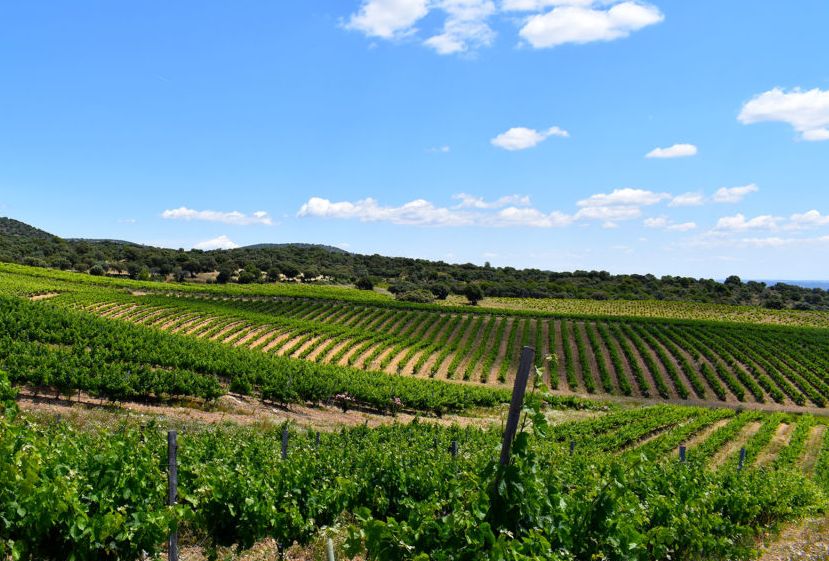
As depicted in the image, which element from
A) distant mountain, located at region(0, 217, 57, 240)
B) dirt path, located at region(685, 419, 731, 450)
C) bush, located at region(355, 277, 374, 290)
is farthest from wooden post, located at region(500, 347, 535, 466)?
distant mountain, located at region(0, 217, 57, 240)

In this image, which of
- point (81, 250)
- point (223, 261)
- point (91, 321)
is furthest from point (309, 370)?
point (81, 250)

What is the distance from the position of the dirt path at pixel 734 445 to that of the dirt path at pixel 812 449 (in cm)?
246

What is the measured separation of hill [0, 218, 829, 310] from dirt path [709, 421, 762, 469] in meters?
60.9

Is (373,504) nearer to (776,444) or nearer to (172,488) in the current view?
(172,488)

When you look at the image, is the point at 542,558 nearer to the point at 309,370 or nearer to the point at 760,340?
the point at 309,370

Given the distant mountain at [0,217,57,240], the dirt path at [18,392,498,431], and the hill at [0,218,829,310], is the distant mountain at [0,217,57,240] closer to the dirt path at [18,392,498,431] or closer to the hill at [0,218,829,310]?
the hill at [0,218,829,310]

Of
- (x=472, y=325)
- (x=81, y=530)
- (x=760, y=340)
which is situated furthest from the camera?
(x=472, y=325)

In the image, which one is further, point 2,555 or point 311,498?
point 311,498

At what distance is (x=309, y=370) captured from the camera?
31297 millimetres

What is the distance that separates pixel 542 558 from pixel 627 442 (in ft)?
78.0

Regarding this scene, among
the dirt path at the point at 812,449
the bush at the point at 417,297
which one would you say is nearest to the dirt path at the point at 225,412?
the dirt path at the point at 812,449

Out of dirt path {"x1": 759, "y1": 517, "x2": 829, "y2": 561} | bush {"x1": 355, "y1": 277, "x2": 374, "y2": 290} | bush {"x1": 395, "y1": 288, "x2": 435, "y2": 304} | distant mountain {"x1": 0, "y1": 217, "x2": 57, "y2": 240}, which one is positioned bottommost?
dirt path {"x1": 759, "y1": 517, "x2": 829, "y2": 561}

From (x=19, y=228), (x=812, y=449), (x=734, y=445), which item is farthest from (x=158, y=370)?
(x=19, y=228)

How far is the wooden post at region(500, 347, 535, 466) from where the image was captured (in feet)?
13.6
